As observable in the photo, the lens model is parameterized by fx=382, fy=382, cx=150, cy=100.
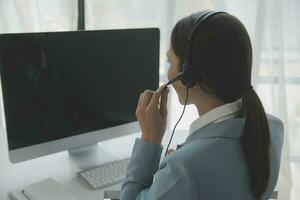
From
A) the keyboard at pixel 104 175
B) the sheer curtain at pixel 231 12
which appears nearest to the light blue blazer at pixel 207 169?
the keyboard at pixel 104 175

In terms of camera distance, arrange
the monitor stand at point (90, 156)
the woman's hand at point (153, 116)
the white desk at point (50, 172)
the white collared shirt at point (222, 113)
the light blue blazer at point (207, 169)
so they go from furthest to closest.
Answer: the monitor stand at point (90, 156), the white desk at point (50, 172), the woman's hand at point (153, 116), the white collared shirt at point (222, 113), the light blue blazer at point (207, 169)

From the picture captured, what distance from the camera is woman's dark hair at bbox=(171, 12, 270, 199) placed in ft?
2.75

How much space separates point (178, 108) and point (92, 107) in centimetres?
90

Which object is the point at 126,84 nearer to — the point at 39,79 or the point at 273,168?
the point at 39,79

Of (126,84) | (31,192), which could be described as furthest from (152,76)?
(31,192)

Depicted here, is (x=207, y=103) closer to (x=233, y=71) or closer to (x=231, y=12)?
(x=233, y=71)

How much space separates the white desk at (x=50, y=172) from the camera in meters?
1.15

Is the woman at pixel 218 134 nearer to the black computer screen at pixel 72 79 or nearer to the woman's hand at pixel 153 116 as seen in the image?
the woman's hand at pixel 153 116

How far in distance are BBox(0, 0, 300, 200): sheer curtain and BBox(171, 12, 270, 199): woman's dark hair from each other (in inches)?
44.2

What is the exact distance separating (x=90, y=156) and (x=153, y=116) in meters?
0.43

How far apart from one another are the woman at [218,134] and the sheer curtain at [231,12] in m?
1.09

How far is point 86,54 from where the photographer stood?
123cm

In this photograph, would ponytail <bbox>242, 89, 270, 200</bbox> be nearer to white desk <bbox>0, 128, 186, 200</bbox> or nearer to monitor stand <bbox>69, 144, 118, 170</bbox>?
white desk <bbox>0, 128, 186, 200</bbox>

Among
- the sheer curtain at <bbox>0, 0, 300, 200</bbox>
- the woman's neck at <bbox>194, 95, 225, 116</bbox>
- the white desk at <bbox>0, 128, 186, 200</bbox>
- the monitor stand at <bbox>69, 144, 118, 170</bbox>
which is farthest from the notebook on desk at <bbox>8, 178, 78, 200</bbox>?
the sheer curtain at <bbox>0, 0, 300, 200</bbox>
